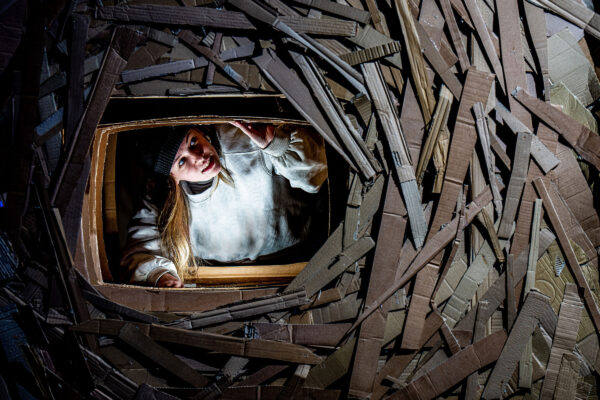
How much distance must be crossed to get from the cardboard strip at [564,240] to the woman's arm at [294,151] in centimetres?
62

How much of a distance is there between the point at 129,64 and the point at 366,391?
3.76 feet

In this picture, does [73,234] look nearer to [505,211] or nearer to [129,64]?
[129,64]

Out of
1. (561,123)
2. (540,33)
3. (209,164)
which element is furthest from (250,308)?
(540,33)

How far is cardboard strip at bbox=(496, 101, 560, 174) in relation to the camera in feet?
3.59

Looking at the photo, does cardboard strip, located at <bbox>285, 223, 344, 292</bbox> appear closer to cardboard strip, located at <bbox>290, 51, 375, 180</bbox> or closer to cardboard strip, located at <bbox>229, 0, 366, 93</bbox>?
cardboard strip, located at <bbox>290, 51, 375, 180</bbox>

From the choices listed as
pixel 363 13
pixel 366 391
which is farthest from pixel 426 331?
pixel 363 13

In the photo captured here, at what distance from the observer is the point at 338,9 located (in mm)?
1087

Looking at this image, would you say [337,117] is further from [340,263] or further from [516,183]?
[516,183]

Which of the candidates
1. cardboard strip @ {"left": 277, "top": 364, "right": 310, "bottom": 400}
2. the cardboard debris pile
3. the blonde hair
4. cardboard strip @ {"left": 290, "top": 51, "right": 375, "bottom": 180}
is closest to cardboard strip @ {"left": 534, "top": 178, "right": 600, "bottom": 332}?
the cardboard debris pile

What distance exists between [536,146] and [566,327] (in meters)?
0.52

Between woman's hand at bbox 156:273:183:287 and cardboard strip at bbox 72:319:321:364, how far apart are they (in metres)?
0.13

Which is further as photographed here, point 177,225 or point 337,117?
point 177,225

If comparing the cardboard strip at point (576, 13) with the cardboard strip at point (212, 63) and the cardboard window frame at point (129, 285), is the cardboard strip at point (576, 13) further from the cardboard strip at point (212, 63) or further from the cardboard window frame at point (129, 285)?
the cardboard strip at point (212, 63)

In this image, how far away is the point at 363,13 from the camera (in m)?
1.08
